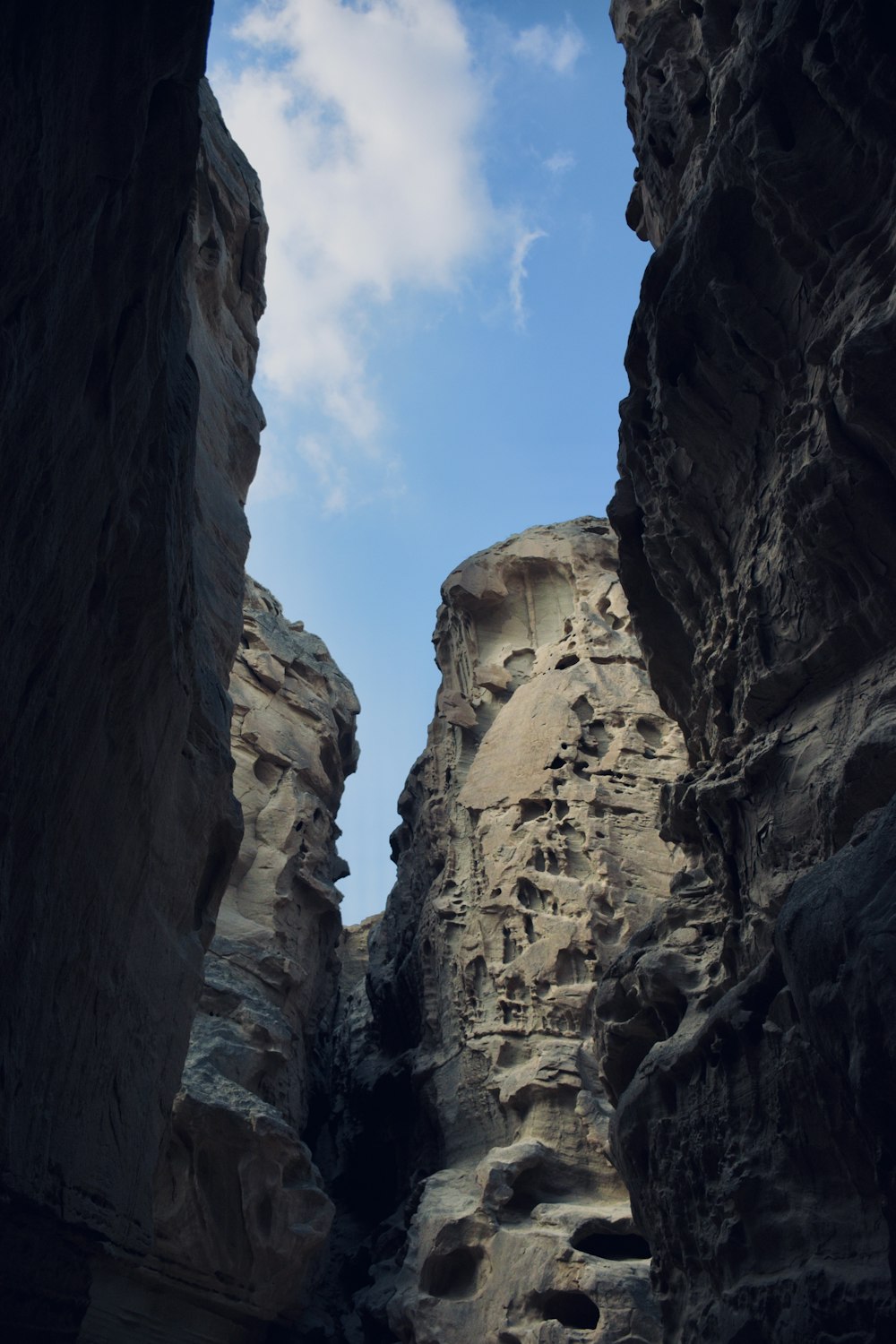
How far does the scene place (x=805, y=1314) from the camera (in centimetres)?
609

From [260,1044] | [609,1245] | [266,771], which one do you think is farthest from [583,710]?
[609,1245]

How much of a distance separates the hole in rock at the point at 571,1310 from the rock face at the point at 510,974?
3 centimetres

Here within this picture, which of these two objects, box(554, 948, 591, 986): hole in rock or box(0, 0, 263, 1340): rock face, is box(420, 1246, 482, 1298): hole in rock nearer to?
box(554, 948, 591, 986): hole in rock

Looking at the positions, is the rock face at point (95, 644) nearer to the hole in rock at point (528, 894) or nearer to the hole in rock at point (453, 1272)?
the hole in rock at point (453, 1272)

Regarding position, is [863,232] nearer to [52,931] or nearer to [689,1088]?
[689,1088]

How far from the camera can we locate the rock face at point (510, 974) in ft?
51.8

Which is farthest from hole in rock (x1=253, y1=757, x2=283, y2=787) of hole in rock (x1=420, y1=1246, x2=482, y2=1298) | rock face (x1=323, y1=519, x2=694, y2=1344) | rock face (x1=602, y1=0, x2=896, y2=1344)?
rock face (x1=602, y1=0, x2=896, y2=1344)

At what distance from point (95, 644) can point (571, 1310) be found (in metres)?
12.7

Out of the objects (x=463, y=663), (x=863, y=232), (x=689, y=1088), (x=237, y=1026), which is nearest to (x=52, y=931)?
(x=689, y=1088)

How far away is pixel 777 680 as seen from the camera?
26.9 ft

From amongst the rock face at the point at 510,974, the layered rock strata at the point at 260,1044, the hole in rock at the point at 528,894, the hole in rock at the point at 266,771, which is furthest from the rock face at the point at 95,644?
the hole in rock at the point at 266,771

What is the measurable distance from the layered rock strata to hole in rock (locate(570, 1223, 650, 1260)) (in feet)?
11.9

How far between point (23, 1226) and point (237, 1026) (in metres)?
12.7

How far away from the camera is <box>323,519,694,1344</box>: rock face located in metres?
15.8
